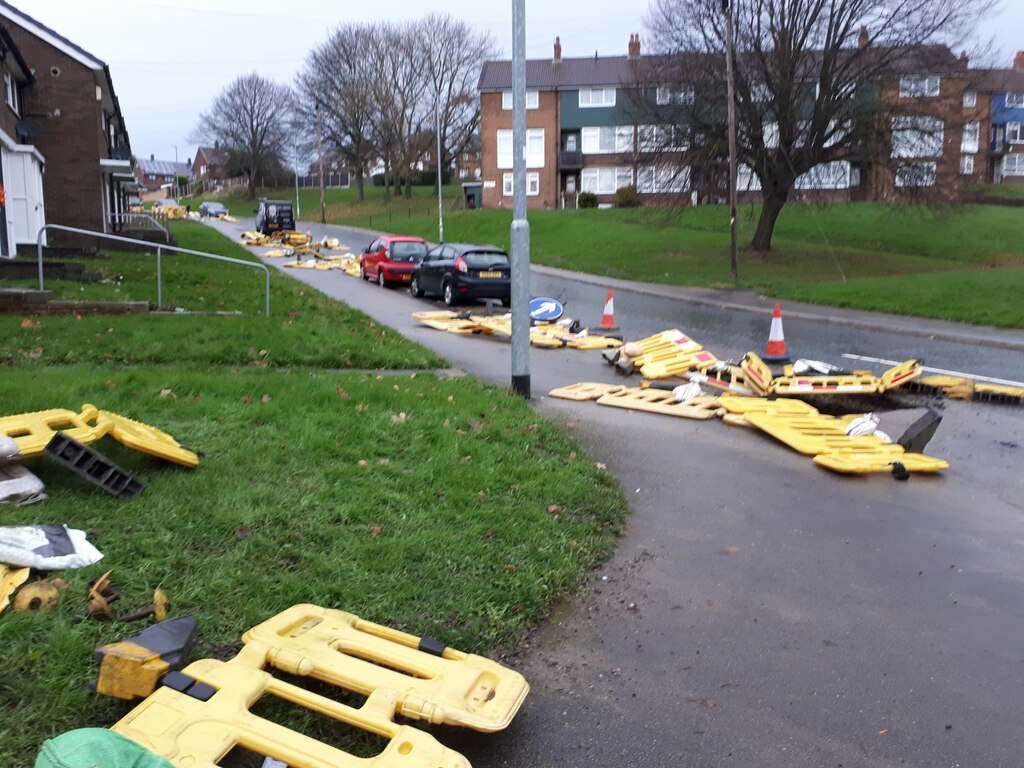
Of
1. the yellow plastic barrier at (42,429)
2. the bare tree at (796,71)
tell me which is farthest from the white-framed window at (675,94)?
the yellow plastic barrier at (42,429)

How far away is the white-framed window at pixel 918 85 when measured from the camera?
30.8 m

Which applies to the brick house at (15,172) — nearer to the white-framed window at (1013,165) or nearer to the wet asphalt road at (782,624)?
the wet asphalt road at (782,624)

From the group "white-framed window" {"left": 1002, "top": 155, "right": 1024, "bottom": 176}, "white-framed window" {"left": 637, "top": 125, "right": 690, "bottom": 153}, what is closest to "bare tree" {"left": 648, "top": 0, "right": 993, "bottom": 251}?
"white-framed window" {"left": 637, "top": 125, "right": 690, "bottom": 153}

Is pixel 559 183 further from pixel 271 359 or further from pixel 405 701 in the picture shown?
pixel 405 701

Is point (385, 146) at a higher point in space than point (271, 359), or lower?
higher

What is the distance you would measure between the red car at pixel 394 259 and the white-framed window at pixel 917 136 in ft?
53.6

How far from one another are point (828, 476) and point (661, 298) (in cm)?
1824

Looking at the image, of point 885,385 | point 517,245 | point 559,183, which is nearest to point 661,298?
A: point 885,385

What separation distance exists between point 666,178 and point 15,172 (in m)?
20.8

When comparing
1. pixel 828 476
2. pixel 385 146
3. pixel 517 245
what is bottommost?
pixel 828 476

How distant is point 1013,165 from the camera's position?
258ft

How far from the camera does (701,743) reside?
143 inches

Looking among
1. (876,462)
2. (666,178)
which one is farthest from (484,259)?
(876,462)

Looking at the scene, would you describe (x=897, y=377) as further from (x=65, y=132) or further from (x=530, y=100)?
(x=530, y=100)
